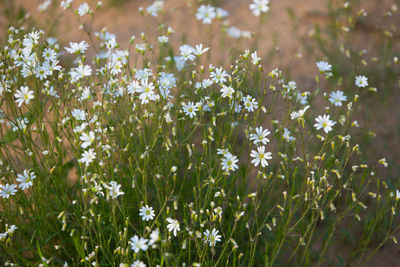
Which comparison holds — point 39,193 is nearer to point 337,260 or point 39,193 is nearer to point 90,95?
point 90,95

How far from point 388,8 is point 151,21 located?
2655 millimetres

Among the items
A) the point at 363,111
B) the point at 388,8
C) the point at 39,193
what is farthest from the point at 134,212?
the point at 388,8

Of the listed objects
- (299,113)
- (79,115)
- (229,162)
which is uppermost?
(79,115)

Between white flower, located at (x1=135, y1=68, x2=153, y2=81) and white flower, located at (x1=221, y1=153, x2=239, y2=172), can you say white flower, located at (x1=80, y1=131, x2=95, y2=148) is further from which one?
white flower, located at (x1=221, y1=153, x2=239, y2=172)

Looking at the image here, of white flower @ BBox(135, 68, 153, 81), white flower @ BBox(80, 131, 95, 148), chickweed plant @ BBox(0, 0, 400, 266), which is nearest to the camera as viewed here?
white flower @ BBox(80, 131, 95, 148)

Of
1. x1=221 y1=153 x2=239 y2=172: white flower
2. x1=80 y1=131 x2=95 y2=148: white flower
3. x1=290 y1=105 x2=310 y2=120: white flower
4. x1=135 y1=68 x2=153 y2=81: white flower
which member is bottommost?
x1=221 y1=153 x2=239 y2=172: white flower

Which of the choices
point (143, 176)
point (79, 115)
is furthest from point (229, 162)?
point (79, 115)

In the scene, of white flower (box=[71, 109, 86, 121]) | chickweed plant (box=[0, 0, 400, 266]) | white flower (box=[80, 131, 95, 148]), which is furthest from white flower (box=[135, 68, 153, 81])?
white flower (box=[80, 131, 95, 148])

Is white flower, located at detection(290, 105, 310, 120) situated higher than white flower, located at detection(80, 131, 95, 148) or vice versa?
white flower, located at detection(80, 131, 95, 148)

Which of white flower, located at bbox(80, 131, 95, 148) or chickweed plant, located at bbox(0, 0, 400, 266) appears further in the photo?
chickweed plant, located at bbox(0, 0, 400, 266)

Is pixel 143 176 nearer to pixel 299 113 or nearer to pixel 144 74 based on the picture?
pixel 144 74

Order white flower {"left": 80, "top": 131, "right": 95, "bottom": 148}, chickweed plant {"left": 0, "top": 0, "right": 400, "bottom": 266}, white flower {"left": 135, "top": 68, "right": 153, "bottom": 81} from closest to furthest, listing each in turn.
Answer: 1. white flower {"left": 80, "top": 131, "right": 95, "bottom": 148}
2. chickweed plant {"left": 0, "top": 0, "right": 400, "bottom": 266}
3. white flower {"left": 135, "top": 68, "right": 153, "bottom": 81}

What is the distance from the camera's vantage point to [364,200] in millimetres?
3512

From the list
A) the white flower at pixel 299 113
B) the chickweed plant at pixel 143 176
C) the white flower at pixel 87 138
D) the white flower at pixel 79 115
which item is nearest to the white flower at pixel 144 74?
the chickweed plant at pixel 143 176
